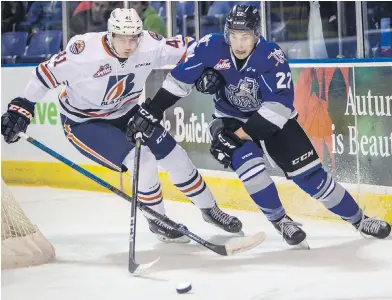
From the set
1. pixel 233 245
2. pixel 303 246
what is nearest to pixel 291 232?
pixel 303 246

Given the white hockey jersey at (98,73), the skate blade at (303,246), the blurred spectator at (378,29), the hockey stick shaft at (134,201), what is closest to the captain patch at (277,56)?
the white hockey jersey at (98,73)

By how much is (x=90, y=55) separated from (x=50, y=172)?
2338 mm

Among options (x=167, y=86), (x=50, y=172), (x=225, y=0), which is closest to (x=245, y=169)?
(x=167, y=86)

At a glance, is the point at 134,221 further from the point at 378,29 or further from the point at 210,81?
the point at 378,29

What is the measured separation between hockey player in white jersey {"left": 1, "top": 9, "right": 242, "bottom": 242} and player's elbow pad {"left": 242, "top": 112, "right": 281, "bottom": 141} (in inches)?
18.5

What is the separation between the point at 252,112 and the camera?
13.9ft

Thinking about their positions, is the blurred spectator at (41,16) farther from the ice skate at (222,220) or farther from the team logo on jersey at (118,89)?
the ice skate at (222,220)

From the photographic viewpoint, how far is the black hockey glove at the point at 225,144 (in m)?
4.11

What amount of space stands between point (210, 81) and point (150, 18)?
2.12 meters

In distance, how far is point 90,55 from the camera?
423 centimetres

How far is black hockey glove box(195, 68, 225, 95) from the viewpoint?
414cm

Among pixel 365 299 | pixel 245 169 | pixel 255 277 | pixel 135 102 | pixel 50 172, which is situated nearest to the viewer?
pixel 365 299

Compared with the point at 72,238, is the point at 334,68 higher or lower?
higher

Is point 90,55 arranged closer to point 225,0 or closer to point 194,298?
point 194,298
